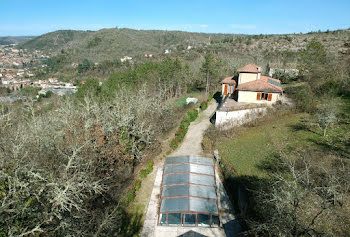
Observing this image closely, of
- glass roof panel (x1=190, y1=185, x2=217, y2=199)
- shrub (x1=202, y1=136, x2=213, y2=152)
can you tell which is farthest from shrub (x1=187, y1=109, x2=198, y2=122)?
glass roof panel (x1=190, y1=185, x2=217, y2=199)

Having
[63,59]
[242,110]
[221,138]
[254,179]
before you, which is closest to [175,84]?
[242,110]

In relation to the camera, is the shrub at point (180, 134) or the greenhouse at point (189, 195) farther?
the shrub at point (180, 134)

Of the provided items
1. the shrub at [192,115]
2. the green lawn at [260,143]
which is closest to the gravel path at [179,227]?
the green lawn at [260,143]

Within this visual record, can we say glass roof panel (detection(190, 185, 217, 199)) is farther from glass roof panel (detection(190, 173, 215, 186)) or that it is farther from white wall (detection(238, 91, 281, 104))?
white wall (detection(238, 91, 281, 104))

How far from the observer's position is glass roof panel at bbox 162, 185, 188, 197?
15781 mm

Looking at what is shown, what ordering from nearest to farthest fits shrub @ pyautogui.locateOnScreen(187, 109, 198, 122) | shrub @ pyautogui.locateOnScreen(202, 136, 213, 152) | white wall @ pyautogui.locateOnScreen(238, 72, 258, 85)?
shrub @ pyautogui.locateOnScreen(202, 136, 213, 152) < shrub @ pyautogui.locateOnScreen(187, 109, 198, 122) < white wall @ pyautogui.locateOnScreen(238, 72, 258, 85)

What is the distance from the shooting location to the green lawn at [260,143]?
19.1 meters

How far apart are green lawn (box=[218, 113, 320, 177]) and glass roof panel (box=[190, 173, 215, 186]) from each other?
2.25m

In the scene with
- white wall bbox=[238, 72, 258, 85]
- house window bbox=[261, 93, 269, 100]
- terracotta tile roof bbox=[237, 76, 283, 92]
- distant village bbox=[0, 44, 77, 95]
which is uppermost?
white wall bbox=[238, 72, 258, 85]

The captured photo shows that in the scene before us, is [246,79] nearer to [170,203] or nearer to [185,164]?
[185,164]

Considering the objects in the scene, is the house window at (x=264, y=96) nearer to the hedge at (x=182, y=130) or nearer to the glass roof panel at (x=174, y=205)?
the hedge at (x=182, y=130)

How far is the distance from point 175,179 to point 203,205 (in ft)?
11.3

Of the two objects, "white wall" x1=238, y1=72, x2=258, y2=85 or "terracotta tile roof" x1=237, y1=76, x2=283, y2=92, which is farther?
"white wall" x1=238, y1=72, x2=258, y2=85

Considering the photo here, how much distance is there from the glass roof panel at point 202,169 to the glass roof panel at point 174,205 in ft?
11.7
